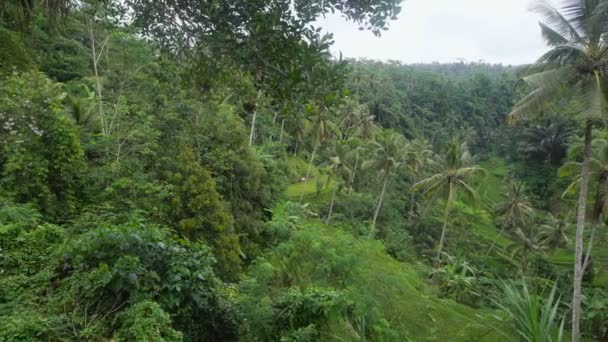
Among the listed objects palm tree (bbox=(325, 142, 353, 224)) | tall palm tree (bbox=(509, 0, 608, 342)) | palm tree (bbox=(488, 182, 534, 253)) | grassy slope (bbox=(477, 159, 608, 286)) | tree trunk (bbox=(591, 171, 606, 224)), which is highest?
tall palm tree (bbox=(509, 0, 608, 342))

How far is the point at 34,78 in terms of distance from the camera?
9.17m

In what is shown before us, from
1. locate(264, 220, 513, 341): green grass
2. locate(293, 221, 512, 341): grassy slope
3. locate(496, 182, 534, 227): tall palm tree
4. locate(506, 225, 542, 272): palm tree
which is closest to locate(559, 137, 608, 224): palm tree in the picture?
locate(293, 221, 512, 341): grassy slope

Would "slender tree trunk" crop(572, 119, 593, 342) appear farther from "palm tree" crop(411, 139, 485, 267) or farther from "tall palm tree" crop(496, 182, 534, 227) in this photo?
"tall palm tree" crop(496, 182, 534, 227)

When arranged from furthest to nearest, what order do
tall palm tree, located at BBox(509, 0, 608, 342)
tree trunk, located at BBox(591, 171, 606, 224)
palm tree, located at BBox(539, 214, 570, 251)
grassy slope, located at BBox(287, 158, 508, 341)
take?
palm tree, located at BBox(539, 214, 570, 251)
tree trunk, located at BBox(591, 171, 606, 224)
tall palm tree, located at BBox(509, 0, 608, 342)
grassy slope, located at BBox(287, 158, 508, 341)

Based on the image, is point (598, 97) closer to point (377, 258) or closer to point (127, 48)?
point (377, 258)

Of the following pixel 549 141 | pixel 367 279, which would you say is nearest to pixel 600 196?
pixel 367 279

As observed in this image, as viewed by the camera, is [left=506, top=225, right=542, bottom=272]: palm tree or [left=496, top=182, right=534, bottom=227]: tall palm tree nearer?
[left=506, top=225, right=542, bottom=272]: palm tree

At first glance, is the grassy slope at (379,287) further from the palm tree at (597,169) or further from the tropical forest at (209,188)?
the palm tree at (597,169)

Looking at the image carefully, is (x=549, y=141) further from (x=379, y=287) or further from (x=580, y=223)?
(x=379, y=287)

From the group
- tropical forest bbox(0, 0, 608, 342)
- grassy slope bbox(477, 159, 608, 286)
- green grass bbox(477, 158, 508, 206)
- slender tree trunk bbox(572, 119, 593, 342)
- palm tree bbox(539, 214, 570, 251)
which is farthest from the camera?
green grass bbox(477, 158, 508, 206)

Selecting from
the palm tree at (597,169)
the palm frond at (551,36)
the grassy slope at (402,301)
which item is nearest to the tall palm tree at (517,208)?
the palm tree at (597,169)

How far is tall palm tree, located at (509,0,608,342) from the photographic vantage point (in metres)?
10.1

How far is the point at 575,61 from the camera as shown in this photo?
10641mm

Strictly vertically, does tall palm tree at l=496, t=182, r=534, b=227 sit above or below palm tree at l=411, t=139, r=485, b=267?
below
